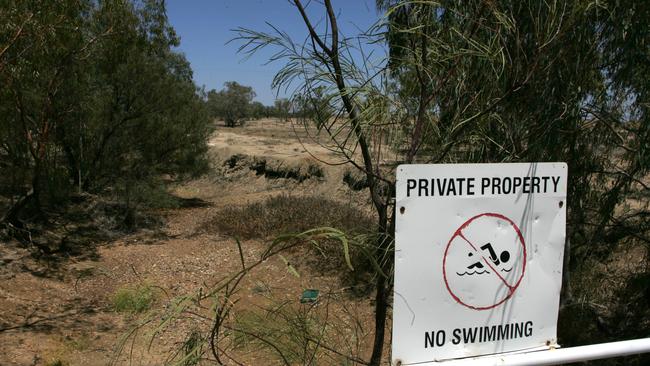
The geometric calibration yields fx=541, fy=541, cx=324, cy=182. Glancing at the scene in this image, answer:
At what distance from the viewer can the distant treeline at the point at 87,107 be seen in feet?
22.9

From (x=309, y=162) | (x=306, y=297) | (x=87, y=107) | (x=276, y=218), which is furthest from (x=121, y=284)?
(x=309, y=162)

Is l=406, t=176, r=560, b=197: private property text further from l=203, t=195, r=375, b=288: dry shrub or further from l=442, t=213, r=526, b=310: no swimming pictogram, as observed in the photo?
l=203, t=195, r=375, b=288: dry shrub

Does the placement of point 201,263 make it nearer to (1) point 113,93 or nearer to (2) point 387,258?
(1) point 113,93

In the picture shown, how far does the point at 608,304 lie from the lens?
442 cm

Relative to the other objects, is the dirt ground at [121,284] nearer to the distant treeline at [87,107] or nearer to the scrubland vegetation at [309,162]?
the scrubland vegetation at [309,162]

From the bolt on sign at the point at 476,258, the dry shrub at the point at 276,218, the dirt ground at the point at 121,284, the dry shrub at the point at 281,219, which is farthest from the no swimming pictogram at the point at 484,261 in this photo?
the dry shrub at the point at 276,218

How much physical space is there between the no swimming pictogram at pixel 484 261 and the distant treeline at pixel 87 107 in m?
5.90

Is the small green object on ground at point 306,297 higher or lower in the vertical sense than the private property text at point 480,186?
lower

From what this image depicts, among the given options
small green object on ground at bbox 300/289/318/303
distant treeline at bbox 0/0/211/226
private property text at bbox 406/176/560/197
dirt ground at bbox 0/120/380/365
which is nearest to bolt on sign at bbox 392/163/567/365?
private property text at bbox 406/176/560/197

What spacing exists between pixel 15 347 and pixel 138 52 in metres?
8.18

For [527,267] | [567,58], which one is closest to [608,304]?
[567,58]

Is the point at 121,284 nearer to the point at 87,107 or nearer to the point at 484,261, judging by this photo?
the point at 87,107

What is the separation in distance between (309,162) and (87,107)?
741 cm

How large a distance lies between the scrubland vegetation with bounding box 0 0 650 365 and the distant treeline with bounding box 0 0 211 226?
47 mm
